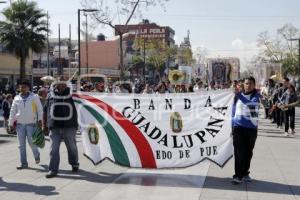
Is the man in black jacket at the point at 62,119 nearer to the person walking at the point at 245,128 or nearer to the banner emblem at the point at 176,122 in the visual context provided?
the banner emblem at the point at 176,122

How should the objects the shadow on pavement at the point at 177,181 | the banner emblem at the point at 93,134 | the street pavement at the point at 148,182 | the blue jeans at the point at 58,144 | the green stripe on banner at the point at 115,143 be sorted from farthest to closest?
the banner emblem at the point at 93,134
the green stripe on banner at the point at 115,143
the blue jeans at the point at 58,144
the shadow on pavement at the point at 177,181
the street pavement at the point at 148,182

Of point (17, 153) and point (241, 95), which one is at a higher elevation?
point (241, 95)

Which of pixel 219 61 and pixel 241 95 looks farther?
A: pixel 219 61

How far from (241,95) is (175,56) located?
85.0 metres

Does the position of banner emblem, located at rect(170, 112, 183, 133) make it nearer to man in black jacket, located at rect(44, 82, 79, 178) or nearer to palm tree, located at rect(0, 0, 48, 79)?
man in black jacket, located at rect(44, 82, 79, 178)

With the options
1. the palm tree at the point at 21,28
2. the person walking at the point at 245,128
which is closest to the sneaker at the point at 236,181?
the person walking at the point at 245,128

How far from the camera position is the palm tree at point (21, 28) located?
1700 inches

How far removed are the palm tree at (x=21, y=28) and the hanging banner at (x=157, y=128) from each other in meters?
34.5

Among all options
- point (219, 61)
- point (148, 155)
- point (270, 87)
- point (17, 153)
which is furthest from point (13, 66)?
point (148, 155)

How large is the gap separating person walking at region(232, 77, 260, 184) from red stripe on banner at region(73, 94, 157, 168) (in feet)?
5.04

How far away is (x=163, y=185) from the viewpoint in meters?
8.85

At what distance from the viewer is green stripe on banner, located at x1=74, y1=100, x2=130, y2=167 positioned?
9.84 metres

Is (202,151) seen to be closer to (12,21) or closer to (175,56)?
(12,21)

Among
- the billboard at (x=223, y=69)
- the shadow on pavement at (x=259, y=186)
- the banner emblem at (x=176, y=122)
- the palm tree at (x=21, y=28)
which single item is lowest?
the shadow on pavement at (x=259, y=186)
